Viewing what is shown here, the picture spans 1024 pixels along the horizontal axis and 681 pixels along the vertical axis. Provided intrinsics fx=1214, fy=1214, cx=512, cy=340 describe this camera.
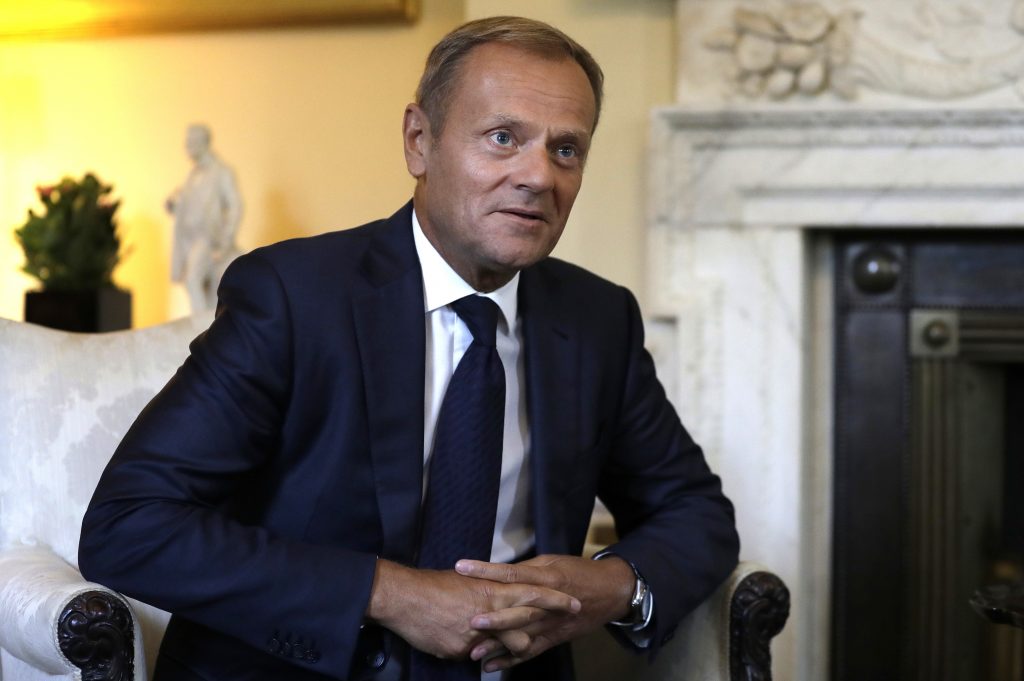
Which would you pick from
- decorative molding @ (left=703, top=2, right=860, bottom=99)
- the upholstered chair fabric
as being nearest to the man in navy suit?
the upholstered chair fabric

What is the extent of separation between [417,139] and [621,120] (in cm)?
123

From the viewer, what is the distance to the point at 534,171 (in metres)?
1.52

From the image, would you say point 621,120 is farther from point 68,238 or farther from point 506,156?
point 68,238

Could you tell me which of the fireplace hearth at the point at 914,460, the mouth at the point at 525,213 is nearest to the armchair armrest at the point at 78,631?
the mouth at the point at 525,213

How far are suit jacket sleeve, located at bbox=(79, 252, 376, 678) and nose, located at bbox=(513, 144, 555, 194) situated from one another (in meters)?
0.34

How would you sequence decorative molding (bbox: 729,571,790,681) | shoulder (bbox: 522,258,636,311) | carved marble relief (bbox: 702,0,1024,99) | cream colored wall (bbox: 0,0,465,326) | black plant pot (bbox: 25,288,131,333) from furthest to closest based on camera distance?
cream colored wall (bbox: 0,0,465,326), black plant pot (bbox: 25,288,131,333), carved marble relief (bbox: 702,0,1024,99), shoulder (bbox: 522,258,636,311), decorative molding (bbox: 729,571,790,681)

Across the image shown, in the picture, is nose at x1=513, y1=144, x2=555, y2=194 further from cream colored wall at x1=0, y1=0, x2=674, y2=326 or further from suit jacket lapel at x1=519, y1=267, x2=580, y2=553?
cream colored wall at x1=0, y1=0, x2=674, y2=326

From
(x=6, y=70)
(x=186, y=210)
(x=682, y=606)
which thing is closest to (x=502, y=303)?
(x=682, y=606)

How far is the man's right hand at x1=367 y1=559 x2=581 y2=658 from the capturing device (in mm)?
1368

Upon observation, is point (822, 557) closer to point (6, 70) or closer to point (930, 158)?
point (930, 158)

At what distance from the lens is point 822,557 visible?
114 inches

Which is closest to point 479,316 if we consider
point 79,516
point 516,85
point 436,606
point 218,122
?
point 516,85

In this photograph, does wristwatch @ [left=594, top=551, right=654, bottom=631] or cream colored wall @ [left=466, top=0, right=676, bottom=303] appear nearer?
wristwatch @ [left=594, top=551, right=654, bottom=631]

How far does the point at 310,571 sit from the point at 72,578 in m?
0.38
